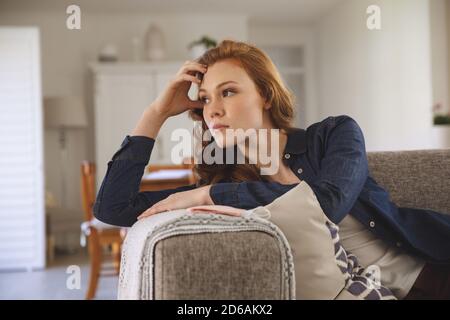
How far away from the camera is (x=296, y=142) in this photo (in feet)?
4.52

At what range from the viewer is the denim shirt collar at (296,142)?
136 centimetres

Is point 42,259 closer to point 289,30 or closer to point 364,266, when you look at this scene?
point 364,266

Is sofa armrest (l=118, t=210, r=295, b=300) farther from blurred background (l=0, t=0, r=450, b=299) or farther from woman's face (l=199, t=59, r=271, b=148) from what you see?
blurred background (l=0, t=0, r=450, b=299)

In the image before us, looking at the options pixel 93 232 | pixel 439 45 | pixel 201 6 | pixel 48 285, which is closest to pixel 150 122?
pixel 93 232

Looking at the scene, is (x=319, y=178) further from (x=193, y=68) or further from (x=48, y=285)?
(x=48, y=285)

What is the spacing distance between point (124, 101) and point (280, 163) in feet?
16.2

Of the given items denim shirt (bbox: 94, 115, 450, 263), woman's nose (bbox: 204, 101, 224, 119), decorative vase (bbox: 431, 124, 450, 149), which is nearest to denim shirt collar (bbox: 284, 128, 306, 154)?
denim shirt (bbox: 94, 115, 450, 263)

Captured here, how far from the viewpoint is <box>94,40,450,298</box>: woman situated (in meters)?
1.26

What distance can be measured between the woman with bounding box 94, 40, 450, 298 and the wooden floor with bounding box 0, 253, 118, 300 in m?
2.20

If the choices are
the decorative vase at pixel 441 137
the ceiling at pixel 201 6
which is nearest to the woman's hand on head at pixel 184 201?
the decorative vase at pixel 441 137

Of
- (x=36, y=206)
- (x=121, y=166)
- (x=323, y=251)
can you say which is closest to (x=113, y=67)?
(x=36, y=206)

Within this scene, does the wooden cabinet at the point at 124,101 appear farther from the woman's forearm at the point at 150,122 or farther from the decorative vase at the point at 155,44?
the woman's forearm at the point at 150,122

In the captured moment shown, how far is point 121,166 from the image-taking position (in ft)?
4.34
